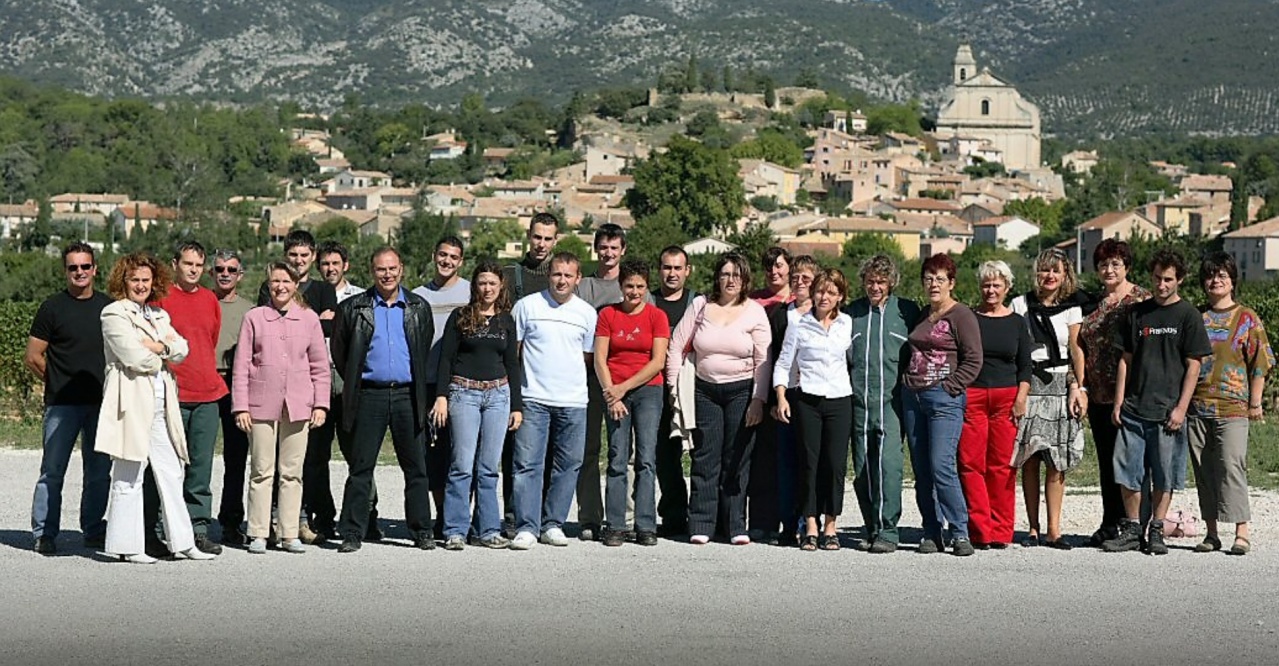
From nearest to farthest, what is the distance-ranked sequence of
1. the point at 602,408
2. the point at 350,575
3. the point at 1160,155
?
the point at 350,575, the point at 602,408, the point at 1160,155

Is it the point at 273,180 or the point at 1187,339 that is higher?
the point at 273,180

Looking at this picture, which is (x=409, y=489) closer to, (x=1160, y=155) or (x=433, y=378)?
(x=433, y=378)

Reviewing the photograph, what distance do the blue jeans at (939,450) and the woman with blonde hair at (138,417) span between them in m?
4.03

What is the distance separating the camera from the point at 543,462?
33.4ft

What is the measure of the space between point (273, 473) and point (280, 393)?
0.47 meters

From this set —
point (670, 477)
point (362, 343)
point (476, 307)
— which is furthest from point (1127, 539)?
point (362, 343)

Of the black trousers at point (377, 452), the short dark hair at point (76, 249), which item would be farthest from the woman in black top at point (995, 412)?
the short dark hair at point (76, 249)

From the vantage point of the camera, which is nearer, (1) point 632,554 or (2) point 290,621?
(2) point 290,621

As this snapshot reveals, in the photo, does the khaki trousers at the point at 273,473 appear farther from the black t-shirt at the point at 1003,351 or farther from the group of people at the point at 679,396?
the black t-shirt at the point at 1003,351

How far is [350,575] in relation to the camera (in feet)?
29.5

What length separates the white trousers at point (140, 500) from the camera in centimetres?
923

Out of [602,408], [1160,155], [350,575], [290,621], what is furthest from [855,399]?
[1160,155]

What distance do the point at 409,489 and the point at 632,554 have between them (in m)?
1.33

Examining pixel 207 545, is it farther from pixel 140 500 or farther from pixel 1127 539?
pixel 1127 539
